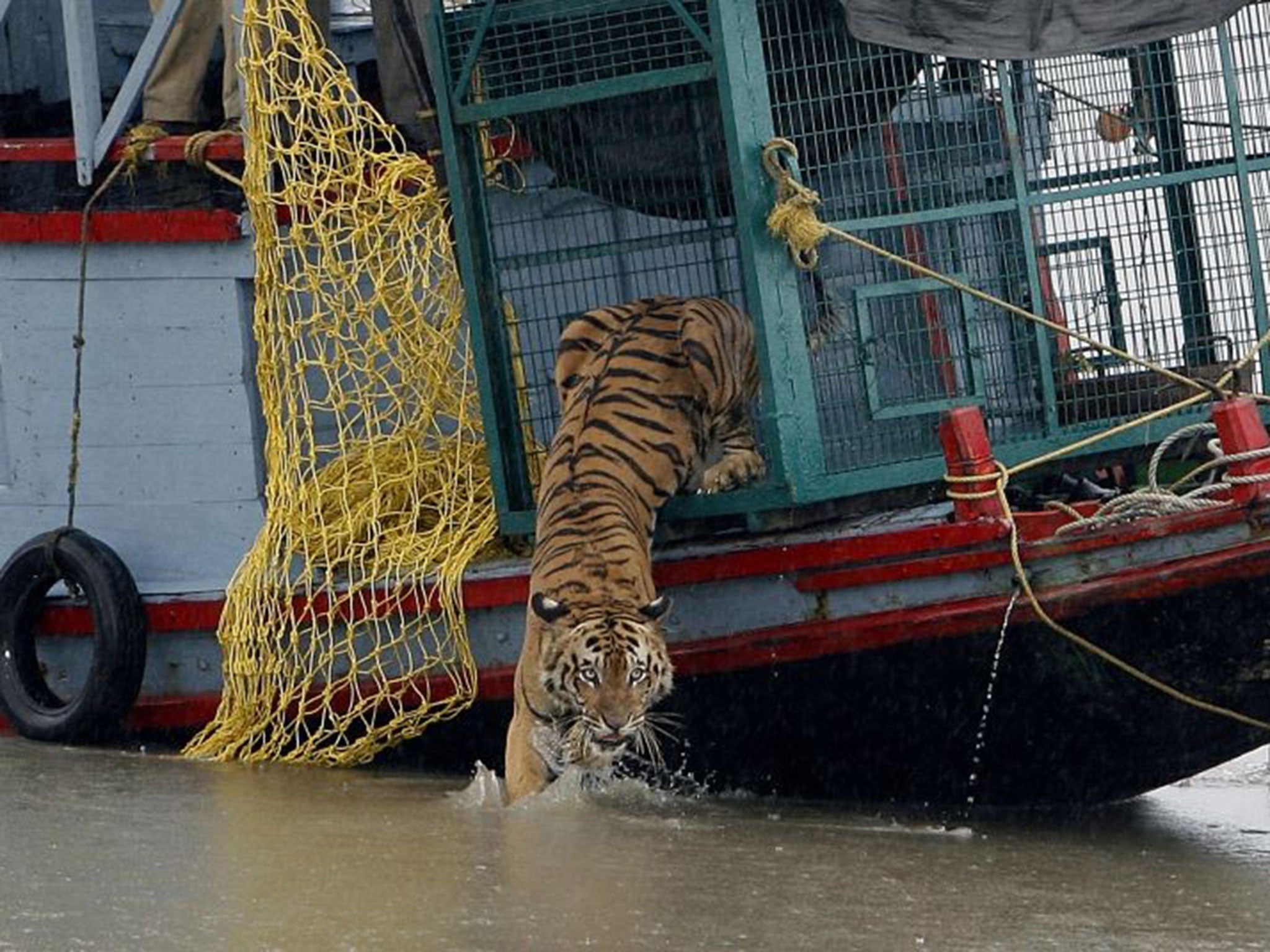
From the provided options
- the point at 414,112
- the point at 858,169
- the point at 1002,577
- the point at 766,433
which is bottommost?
the point at 1002,577

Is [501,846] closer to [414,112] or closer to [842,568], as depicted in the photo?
[842,568]

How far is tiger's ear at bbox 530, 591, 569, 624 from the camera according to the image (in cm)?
686

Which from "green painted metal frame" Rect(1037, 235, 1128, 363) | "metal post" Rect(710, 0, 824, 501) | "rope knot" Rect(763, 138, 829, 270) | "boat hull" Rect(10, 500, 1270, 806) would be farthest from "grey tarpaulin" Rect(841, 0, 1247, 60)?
"boat hull" Rect(10, 500, 1270, 806)

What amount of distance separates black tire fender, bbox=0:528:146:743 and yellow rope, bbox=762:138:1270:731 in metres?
2.68

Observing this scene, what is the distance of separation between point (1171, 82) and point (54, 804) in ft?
13.0

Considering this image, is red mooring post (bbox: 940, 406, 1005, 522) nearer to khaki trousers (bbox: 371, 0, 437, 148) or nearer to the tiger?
the tiger

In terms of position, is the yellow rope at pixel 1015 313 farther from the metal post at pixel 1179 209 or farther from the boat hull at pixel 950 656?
the metal post at pixel 1179 209

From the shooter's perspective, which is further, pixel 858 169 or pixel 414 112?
pixel 414 112

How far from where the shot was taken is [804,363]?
277 inches

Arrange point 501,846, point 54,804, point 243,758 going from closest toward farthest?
point 501,846 < point 54,804 < point 243,758

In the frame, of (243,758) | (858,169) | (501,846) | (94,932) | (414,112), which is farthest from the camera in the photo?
(414,112)

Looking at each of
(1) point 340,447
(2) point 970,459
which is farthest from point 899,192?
(1) point 340,447

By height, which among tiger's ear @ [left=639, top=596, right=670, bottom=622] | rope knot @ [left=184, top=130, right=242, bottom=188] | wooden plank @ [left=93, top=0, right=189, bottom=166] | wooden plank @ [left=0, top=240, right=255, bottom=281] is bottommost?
tiger's ear @ [left=639, top=596, right=670, bottom=622]

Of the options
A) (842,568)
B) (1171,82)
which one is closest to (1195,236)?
(1171,82)
